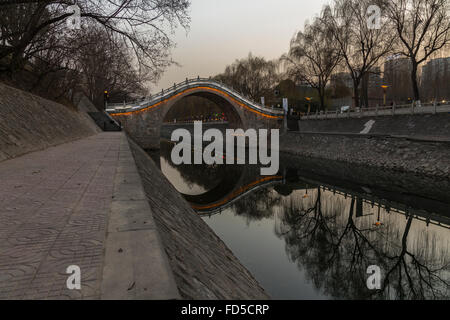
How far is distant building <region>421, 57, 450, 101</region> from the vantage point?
45.4 meters

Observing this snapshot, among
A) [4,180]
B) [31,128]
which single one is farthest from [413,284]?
[31,128]

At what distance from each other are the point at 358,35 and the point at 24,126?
27.3m

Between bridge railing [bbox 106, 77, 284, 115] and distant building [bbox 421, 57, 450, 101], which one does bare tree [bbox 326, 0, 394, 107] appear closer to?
bridge railing [bbox 106, 77, 284, 115]

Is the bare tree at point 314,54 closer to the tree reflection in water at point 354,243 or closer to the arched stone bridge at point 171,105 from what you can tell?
the arched stone bridge at point 171,105

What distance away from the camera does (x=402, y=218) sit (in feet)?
29.6

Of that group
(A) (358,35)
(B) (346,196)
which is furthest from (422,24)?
(B) (346,196)

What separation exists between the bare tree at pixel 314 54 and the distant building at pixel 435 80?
27940 mm

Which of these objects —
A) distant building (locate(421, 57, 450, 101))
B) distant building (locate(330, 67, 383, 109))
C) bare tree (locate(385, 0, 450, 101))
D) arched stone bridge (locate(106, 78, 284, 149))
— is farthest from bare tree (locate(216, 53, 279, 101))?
bare tree (locate(385, 0, 450, 101))

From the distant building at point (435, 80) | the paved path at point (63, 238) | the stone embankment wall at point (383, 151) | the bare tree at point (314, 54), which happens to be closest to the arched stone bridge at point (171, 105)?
the bare tree at point (314, 54)

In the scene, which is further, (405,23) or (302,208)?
(405,23)

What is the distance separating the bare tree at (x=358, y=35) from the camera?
933 inches

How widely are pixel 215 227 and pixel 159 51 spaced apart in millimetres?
6549
